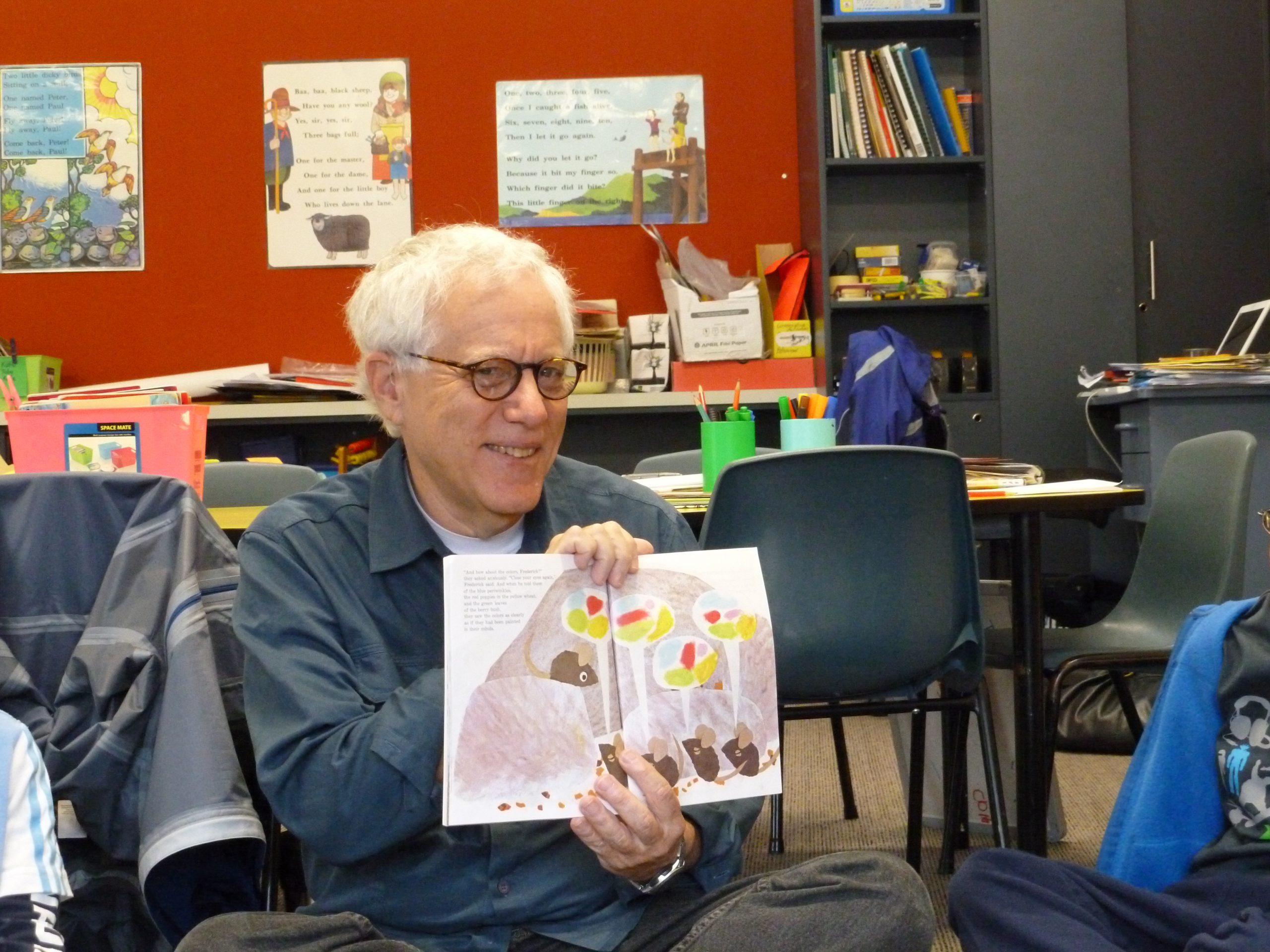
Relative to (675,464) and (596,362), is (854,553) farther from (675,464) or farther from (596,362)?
(596,362)

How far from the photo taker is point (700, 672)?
4.10 feet

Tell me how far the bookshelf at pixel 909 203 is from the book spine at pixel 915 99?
75mm

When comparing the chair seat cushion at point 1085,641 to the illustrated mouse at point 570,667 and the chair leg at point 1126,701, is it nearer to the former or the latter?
the chair leg at point 1126,701

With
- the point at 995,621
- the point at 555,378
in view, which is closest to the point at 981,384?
the point at 995,621

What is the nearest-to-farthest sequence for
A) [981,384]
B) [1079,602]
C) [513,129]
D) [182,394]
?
[182,394] < [1079,602] < [981,384] < [513,129]

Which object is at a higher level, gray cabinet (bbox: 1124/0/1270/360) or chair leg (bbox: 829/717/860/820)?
gray cabinet (bbox: 1124/0/1270/360)

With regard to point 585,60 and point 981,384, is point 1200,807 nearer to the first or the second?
point 981,384

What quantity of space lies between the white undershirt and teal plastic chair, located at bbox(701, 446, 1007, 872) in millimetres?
609

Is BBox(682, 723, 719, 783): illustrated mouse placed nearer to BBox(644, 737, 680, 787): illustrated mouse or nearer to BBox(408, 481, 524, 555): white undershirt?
BBox(644, 737, 680, 787): illustrated mouse

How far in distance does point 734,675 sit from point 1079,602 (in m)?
3.33

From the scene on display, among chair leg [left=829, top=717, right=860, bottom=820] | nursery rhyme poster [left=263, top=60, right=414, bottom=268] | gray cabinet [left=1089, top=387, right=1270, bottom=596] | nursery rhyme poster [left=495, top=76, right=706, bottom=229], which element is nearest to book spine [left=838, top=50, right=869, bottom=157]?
nursery rhyme poster [left=495, top=76, right=706, bottom=229]

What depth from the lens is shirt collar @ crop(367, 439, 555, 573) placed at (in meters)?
1.36

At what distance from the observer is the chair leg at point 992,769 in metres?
2.34

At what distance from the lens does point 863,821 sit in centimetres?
305
